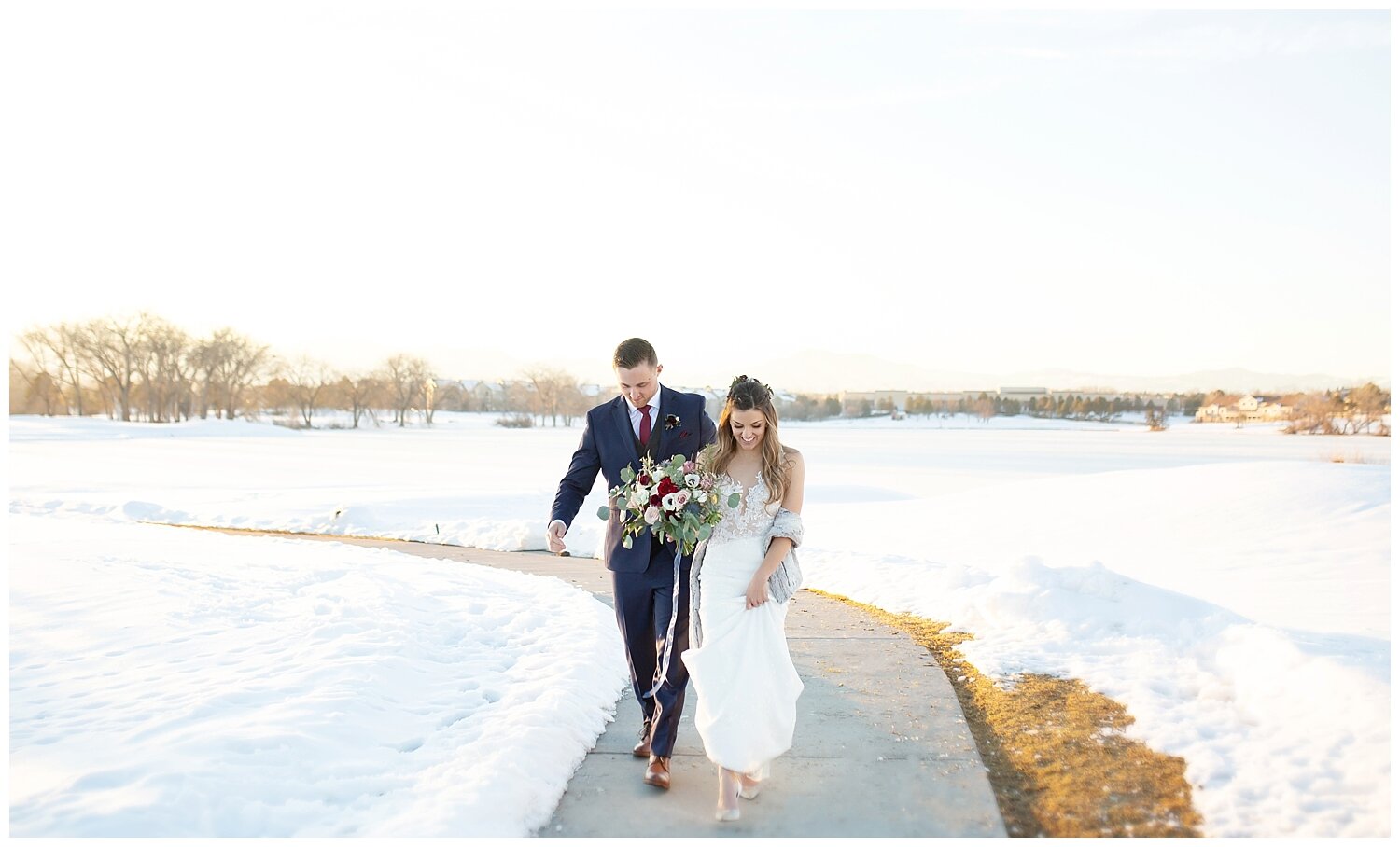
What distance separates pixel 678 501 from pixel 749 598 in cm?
54

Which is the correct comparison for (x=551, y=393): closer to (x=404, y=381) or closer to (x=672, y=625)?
(x=404, y=381)

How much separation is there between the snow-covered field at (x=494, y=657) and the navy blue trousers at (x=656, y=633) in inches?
19.8

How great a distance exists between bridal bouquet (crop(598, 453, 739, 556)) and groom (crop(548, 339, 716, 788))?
→ 25 cm

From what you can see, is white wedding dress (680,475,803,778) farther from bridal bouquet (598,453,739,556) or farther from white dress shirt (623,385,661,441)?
white dress shirt (623,385,661,441)

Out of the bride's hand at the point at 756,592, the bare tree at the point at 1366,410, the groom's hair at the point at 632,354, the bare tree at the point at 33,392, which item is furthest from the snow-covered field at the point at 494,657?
the bare tree at the point at 33,392

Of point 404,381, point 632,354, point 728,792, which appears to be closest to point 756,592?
point 728,792

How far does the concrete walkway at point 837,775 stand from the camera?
3.59 m

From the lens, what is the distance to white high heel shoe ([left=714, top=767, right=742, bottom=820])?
3.64 metres

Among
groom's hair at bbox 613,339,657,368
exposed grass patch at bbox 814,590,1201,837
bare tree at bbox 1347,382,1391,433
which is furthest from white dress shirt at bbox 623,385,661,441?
bare tree at bbox 1347,382,1391,433

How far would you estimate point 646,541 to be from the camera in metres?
4.10

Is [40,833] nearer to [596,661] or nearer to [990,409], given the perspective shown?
[596,661]

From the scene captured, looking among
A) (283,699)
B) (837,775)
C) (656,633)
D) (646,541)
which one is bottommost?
(837,775)

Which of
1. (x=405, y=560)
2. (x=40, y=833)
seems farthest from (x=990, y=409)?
(x=40, y=833)

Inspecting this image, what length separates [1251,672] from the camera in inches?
188
